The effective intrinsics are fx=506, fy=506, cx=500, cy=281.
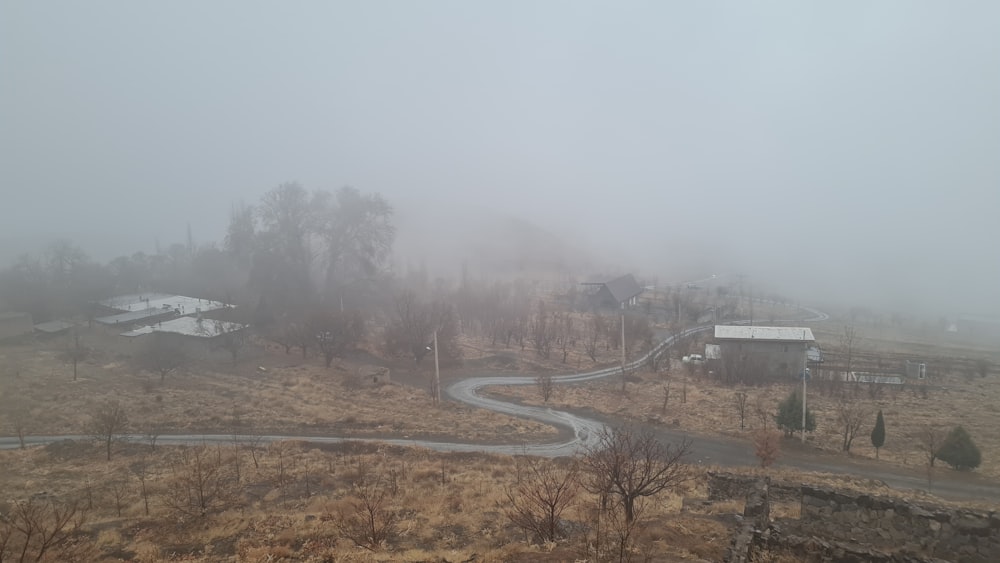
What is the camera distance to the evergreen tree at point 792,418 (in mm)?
24891

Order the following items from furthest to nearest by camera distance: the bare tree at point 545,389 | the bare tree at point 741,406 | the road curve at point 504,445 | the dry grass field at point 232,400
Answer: the bare tree at point 545,389 < the bare tree at point 741,406 < the dry grass field at point 232,400 < the road curve at point 504,445

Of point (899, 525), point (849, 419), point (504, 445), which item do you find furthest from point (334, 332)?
point (899, 525)

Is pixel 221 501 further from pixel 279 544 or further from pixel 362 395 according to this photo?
pixel 362 395

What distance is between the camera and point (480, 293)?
6706 cm

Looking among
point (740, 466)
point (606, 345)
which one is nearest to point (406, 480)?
point (740, 466)

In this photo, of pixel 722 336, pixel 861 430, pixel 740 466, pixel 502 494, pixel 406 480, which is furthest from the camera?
pixel 722 336

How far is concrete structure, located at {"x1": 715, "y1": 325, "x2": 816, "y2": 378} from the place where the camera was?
39.1 metres

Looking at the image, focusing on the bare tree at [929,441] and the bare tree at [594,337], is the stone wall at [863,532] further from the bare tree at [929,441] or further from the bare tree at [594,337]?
the bare tree at [594,337]

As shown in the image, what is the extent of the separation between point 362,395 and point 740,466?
72.3 feet

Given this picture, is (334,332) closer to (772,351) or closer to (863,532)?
(772,351)

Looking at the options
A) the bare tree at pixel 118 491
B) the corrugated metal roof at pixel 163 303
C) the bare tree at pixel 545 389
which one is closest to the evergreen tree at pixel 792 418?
the bare tree at pixel 545 389

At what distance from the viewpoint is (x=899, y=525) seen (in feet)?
39.0

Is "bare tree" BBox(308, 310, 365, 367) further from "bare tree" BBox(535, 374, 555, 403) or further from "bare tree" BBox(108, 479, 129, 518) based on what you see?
"bare tree" BBox(108, 479, 129, 518)

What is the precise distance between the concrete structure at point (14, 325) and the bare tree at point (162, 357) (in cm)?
1384
